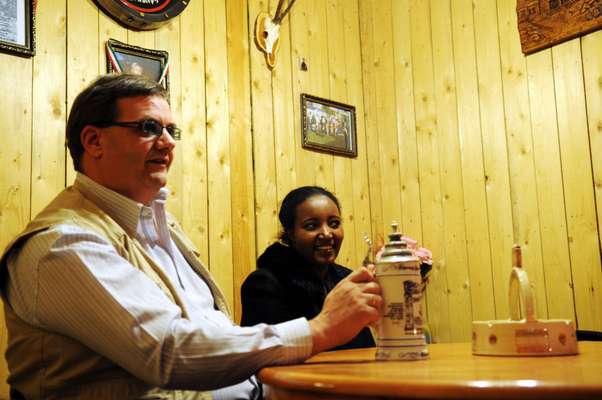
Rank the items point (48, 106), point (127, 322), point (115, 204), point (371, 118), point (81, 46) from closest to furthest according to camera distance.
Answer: point (127, 322)
point (115, 204)
point (48, 106)
point (81, 46)
point (371, 118)

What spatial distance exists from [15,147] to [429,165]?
94.9 inches

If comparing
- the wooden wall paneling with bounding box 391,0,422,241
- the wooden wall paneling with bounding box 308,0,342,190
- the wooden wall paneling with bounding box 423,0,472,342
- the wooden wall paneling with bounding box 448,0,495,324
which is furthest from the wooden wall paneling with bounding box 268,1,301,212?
the wooden wall paneling with bounding box 448,0,495,324

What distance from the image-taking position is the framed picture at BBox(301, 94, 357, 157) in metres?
3.77

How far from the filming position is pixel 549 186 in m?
3.31

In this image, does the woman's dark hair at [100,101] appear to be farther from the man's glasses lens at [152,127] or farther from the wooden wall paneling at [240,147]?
the wooden wall paneling at [240,147]

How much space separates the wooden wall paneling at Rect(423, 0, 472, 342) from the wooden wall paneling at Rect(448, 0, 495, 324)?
19 millimetres

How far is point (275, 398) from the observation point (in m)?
1.15

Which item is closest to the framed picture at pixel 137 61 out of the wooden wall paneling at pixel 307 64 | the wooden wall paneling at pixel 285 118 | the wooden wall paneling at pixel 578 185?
the wooden wall paneling at pixel 285 118

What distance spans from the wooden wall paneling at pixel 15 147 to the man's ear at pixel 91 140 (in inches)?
32.3

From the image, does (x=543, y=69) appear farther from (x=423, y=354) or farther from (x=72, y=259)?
(x=72, y=259)

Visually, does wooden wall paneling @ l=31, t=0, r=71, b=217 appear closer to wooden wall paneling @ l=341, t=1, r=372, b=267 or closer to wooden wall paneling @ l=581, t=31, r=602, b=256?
wooden wall paneling @ l=341, t=1, r=372, b=267

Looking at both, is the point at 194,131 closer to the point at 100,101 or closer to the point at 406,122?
the point at 100,101

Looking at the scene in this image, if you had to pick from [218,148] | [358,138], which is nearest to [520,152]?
[358,138]

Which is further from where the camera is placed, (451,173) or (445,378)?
(451,173)
